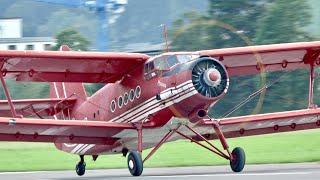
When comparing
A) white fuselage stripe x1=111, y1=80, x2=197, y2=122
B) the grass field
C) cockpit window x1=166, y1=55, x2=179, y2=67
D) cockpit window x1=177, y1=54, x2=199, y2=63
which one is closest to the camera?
white fuselage stripe x1=111, y1=80, x2=197, y2=122

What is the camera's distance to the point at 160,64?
19.4 metres

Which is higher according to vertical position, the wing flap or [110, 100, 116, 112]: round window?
[110, 100, 116, 112]: round window

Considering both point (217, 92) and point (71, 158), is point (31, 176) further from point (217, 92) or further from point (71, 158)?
point (71, 158)

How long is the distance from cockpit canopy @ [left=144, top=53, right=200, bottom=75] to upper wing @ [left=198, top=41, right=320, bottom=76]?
1.52 metres

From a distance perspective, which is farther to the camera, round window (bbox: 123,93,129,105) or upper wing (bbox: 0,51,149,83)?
round window (bbox: 123,93,129,105)

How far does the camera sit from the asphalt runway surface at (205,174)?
16.7 metres

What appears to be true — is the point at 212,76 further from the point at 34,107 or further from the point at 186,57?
the point at 34,107

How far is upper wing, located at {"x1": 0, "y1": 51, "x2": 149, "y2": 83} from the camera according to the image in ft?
65.4

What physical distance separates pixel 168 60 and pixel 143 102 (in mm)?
1183

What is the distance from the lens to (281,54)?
21688 mm

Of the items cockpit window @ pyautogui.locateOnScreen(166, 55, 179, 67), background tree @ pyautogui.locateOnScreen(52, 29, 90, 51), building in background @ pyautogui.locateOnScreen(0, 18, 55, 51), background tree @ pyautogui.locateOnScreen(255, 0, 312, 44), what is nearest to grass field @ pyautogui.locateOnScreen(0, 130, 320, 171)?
cockpit window @ pyautogui.locateOnScreen(166, 55, 179, 67)

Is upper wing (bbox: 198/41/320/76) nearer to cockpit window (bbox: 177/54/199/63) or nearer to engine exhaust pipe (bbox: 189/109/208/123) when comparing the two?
cockpit window (bbox: 177/54/199/63)

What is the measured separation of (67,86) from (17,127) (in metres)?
4.74

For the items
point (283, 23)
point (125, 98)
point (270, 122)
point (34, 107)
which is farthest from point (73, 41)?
point (270, 122)
